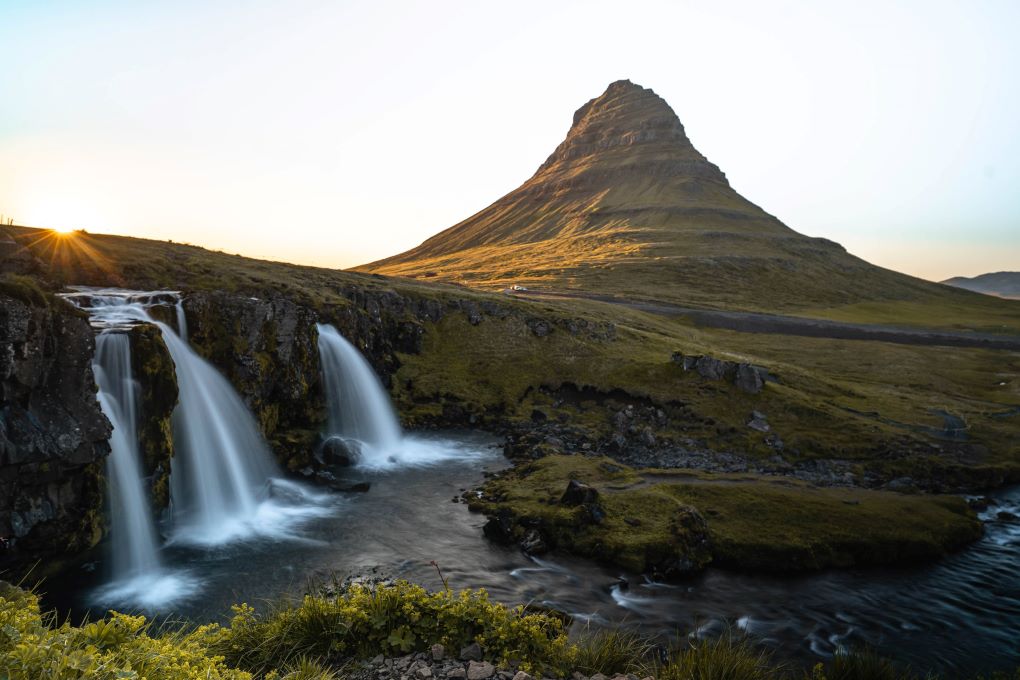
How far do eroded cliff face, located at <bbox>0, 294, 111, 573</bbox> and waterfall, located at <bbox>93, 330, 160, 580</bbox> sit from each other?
0.93 m

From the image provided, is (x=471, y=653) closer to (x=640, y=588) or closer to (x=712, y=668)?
(x=712, y=668)

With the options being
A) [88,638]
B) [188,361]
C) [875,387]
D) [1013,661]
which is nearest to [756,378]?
[875,387]

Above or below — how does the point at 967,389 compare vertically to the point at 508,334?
below

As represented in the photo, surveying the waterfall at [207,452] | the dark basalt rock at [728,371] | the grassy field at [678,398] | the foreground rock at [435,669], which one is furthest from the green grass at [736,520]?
the dark basalt rock at [728,371]

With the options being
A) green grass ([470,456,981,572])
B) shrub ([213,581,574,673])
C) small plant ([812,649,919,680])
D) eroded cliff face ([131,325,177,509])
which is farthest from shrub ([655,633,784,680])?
eroded cliff face ([131,325,177,509])

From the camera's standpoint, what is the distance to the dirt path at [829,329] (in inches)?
3890

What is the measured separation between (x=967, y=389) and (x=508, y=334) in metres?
50.3

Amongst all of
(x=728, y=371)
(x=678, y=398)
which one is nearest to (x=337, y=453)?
(x=678, y=398)

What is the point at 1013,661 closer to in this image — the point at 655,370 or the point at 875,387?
the point at 655,370

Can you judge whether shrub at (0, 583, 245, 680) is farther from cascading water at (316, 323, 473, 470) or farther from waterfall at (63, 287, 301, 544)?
cascading water at (316, 323, 473, 470)

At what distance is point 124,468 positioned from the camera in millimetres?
25906

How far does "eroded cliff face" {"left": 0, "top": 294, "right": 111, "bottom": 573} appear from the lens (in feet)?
68.9

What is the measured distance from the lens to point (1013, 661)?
20.3 metres

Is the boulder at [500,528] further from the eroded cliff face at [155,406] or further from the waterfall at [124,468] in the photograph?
the eroded cliff face at [155,406]
